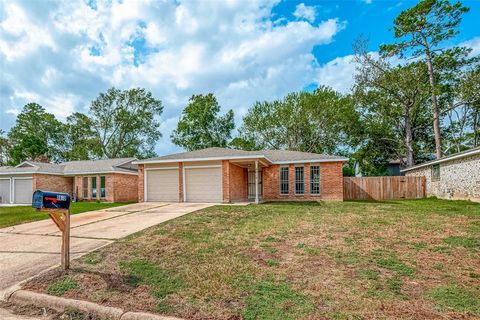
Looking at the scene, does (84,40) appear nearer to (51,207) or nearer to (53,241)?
(53,241)

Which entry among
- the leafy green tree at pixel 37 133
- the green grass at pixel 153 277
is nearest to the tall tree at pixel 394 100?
the green grass at pixel 153 277

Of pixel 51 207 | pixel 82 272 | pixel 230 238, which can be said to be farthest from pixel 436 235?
pixel 51 207

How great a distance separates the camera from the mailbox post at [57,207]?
3.74 metres

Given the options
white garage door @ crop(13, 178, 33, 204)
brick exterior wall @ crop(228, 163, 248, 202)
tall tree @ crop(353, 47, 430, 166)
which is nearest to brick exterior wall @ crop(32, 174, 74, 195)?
white garage door @ crop(13, 178, 33, 204)

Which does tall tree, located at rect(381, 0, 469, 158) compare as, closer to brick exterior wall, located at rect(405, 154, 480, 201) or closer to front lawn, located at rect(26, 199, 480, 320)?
brick exterior wall, located at rect(405, 154, 480, 201)

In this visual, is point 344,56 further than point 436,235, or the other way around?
point 344,56

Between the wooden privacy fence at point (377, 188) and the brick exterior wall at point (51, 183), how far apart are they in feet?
68.5

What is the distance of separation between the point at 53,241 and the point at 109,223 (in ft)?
6.89

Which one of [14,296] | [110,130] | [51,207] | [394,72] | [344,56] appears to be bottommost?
[14,296]

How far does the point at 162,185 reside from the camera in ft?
50.5

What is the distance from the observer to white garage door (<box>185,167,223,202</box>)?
14.3 metres

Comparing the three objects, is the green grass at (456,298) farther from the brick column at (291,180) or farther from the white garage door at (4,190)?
the white garage door at (4,190)

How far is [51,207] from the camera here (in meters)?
3.92

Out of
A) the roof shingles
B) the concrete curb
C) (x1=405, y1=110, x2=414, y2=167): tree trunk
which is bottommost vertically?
the concrete curb
